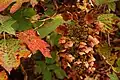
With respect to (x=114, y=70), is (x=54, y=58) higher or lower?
higher

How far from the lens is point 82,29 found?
120cm

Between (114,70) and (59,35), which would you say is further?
(114,70)

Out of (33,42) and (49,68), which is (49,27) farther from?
(49,68)

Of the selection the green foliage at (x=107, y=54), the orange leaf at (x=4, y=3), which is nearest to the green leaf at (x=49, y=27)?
the orange leaf at (x=4, y=3)

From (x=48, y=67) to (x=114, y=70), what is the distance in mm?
274

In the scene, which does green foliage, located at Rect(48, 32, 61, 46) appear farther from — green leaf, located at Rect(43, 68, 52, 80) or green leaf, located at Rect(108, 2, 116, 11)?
green leaf, located at Rect(108, 2, 116, 11)

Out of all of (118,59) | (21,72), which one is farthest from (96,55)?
(21,72)

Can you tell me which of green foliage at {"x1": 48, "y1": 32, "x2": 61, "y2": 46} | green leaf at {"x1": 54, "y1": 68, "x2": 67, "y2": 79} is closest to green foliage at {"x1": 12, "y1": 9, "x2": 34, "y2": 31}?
green foliage at {"x1": 48, "y1": 32, "x2": 61, "y2": 46}

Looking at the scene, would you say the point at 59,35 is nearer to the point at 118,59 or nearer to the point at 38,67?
the point at 38,67

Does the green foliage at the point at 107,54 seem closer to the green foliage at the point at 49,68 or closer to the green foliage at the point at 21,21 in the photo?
the green foliage at the point at 49,68

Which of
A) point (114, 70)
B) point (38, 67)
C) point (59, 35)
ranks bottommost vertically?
point (114, 70)

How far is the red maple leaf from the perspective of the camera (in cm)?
98

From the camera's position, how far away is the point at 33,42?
3.30 feet

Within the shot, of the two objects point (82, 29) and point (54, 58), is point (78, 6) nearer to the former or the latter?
point (82, 29)
